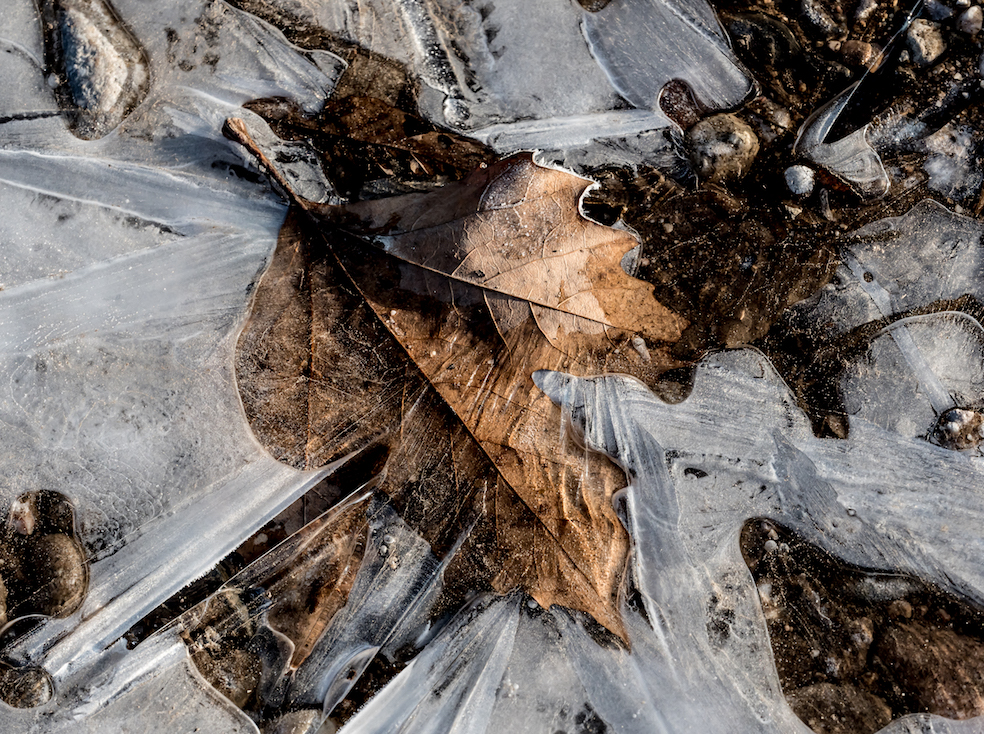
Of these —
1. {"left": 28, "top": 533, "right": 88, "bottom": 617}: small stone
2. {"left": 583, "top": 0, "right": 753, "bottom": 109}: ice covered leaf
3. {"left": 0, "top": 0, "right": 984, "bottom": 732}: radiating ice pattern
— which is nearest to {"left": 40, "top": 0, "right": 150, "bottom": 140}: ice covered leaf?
{"left": 0, "top": 0, "right": 984, "bottom": 732}: radiating ice pattern

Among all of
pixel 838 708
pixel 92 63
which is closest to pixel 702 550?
pixel 838 708

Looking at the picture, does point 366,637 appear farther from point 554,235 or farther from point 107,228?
point 107,228

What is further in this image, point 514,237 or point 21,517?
point 21,517

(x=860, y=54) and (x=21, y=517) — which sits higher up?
(x=860, y=54)

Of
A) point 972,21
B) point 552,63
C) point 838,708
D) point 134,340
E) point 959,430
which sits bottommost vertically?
point 838,708

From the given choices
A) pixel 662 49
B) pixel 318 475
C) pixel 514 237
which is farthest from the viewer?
pixel 662 49

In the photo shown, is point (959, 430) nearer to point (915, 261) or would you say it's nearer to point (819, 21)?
point (915, 261)

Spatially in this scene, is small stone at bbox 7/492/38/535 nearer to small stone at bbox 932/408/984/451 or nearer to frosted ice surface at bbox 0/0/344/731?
frosted ice surface at bbox 0/0/344/731
